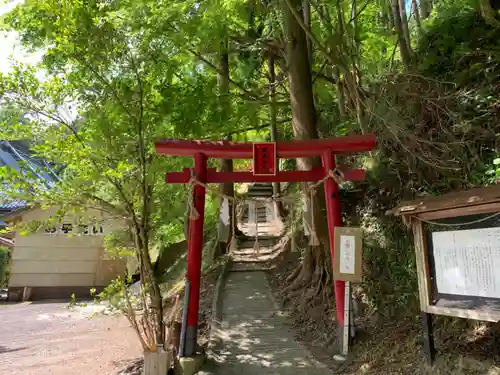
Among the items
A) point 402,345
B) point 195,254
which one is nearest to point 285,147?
point 195,254

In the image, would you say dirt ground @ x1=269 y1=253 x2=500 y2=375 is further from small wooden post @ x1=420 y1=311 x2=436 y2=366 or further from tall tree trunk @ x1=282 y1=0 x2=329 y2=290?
tall tree trunk @ x1=282 y1=0 x2=329 y2=290

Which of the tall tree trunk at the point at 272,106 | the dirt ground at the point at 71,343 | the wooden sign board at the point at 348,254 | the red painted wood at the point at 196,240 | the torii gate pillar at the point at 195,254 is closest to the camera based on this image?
the wooden sign board at the point at 348,254

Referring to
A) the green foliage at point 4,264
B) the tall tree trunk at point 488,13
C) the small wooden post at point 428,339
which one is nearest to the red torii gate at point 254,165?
the small wooden post at point 428,339

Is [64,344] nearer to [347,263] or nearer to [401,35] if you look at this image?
[347,263]

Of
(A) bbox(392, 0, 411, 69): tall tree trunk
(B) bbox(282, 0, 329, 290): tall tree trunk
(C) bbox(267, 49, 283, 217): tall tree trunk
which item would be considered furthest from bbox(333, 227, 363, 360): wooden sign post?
(C) bbox(267, 49, 283, 217): tall tree trunk

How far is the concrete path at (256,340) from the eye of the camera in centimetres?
596

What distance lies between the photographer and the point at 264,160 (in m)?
6.32

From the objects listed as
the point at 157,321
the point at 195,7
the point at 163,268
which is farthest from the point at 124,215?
the point at 163,268

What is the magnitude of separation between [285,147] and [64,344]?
7.23m

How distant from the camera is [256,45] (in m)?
9.48

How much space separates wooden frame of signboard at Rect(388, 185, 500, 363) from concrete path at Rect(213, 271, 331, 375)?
2125mm

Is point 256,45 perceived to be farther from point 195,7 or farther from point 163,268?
point 163,268

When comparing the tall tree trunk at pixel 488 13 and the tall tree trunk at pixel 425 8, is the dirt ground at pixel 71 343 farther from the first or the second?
the tall tree trunk at pixel 425 8

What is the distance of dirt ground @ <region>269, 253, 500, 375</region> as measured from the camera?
14.1 feet
